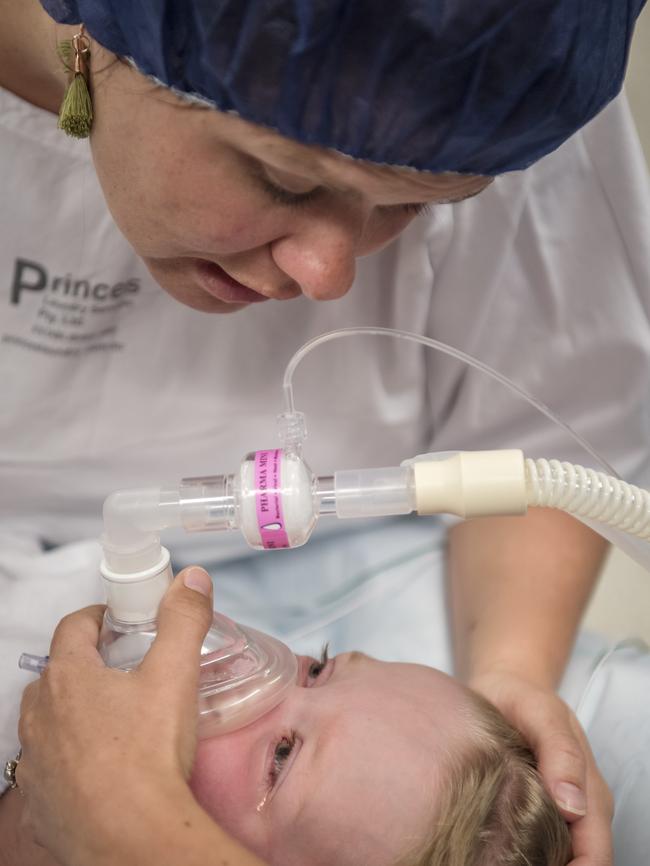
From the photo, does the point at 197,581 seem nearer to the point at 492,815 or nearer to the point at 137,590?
the point at 137,590

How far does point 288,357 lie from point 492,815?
0.72 metres

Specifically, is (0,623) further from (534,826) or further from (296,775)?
(534,826)

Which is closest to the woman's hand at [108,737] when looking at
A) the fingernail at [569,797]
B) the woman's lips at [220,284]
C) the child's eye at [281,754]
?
the child's eye at [281,754]

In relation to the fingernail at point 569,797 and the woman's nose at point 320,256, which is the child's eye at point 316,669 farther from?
the woman's nose at point 320,256

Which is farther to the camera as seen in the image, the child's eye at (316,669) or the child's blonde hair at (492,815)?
the child's eye at (316,669)

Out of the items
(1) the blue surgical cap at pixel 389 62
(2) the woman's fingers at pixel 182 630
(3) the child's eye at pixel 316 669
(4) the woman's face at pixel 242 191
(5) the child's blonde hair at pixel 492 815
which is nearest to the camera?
(1) the blue surgical cap at pixel 389 62

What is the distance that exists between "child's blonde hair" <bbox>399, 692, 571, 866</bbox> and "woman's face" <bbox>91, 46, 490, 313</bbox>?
592 millimetres

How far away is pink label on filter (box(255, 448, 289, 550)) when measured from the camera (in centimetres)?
90

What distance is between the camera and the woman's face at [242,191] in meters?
0.82

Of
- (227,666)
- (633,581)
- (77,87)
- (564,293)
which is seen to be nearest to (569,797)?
(227,666)

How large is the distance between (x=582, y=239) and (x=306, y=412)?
0.50m

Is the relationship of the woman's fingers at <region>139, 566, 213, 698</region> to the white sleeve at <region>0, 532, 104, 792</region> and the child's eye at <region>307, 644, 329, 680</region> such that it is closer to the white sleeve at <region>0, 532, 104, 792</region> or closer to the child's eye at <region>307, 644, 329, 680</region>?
the child's eye at <region>307, 644, 329, 680</region>

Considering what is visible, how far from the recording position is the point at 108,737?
34.4 inches

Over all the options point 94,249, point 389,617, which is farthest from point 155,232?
point 389,617
